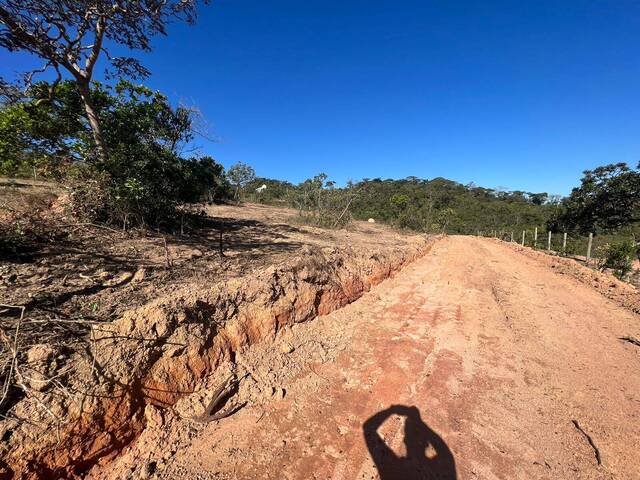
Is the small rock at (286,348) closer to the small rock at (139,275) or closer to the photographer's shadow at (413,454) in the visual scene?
the photographer's shadow at (413,454)

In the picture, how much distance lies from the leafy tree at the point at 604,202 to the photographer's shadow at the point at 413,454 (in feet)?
65.0

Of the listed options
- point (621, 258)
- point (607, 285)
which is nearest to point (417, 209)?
point (621, 258)

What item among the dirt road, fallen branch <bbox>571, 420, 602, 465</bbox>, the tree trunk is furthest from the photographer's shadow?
the tree trunk

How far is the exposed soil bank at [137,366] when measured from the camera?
2.11 meters

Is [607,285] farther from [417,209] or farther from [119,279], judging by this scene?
[417,209]

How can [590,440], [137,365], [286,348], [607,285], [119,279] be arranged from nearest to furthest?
[137,365] < [590,440] < [119,279] < [286,348] < [607,285]

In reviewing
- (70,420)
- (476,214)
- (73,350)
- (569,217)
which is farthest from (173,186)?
(476,214)

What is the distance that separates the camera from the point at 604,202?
1620 centimetres

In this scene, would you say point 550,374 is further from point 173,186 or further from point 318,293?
point 173,186

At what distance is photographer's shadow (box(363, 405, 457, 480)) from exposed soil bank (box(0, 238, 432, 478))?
192 centimetres

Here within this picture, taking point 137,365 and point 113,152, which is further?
point 113,152

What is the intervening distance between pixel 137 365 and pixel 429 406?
320 cm

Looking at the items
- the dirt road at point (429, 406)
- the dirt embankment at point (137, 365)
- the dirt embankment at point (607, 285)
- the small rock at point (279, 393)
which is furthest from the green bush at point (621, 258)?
the small rock at point (279, 393)

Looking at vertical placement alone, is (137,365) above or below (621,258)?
below
